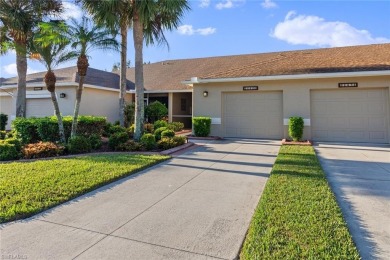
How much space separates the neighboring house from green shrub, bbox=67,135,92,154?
7.73 meters

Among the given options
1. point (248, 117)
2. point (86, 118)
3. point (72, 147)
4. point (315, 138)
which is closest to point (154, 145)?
point (72, 147)

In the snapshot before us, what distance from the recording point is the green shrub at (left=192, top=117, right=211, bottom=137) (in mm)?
13133

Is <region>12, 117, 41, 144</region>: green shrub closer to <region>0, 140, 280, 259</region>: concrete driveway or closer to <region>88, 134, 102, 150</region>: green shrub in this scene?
<region>88, 134, 102, 150</region>: green shrub

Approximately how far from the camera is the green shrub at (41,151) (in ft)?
26.7

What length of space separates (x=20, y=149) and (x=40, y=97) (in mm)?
10028

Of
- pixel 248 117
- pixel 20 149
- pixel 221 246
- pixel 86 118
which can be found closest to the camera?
pixel 221 246

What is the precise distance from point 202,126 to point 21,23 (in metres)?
10.1

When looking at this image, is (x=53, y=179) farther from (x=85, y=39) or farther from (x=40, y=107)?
(x=40, y=107)

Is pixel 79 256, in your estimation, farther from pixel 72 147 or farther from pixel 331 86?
pixel 331 86

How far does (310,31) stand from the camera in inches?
575

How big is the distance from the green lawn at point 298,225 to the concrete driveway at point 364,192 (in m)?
0.19

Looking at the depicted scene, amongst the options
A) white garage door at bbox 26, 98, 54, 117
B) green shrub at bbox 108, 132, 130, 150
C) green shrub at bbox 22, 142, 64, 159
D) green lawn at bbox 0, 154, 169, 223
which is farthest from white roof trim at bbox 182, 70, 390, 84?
white garage door at bbox 26, 98, 54, 117

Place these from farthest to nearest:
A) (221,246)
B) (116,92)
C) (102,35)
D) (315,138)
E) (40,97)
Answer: (116,92), (40,97), (315,138), (102,35), (221,246)

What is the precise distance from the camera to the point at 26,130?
393 inches
